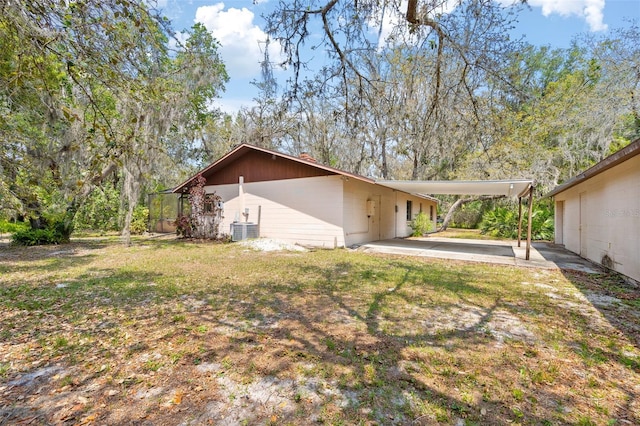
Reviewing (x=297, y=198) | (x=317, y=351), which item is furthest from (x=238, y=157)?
(x=317, y=351)

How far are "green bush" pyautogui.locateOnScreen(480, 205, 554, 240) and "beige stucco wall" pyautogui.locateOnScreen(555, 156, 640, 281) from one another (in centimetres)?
574

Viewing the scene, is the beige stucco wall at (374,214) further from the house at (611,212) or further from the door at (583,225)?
the door at (583,225)

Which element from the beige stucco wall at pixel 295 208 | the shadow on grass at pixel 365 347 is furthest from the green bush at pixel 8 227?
the shadow on grass at pixel 365 347

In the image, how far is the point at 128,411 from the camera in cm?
207

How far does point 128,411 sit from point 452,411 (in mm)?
2232

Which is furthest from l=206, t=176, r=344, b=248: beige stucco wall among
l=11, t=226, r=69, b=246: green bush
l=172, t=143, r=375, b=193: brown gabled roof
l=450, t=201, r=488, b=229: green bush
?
l=450, t=201, r=488, b=229: green bush

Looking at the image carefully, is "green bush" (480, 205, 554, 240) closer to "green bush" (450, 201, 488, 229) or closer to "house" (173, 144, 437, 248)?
"green bush" (450, 201, 488, 229)

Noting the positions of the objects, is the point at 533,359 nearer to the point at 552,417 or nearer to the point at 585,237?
the point at 552,417

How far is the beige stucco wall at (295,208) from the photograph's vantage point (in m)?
10.3

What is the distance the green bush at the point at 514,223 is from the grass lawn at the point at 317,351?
10709mm

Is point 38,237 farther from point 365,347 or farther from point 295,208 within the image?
point 365,347

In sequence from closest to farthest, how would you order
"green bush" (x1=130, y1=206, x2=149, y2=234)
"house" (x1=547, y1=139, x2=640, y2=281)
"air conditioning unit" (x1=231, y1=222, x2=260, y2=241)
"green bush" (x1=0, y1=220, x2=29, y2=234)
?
"house" (x1=547, y1=139, x2=640, y2=281) < "air conditioning unit" (x1=231, y1=222, x2=260, y2=241) < "green bush" (x1=0, y1=220, x2=29, y2=234) < "green bush" (x1=130, y1=206, x2=149, y2=234)

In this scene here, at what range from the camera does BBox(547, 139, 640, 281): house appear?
540cm

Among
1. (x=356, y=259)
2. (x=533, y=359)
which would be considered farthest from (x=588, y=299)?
(x=356, y=259)
